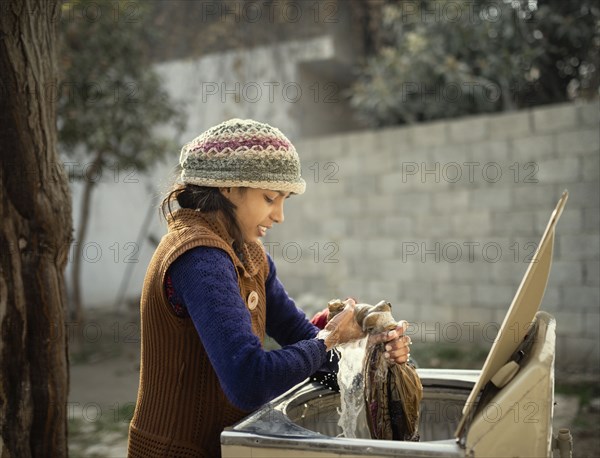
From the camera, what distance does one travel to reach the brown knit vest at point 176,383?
1.66 meters

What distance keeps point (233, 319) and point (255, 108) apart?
22.4 feet

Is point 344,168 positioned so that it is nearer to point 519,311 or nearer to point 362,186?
point 362,186

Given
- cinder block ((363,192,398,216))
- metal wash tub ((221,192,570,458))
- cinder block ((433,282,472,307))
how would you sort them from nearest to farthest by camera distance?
1. metal wash tub ((221,192,570,458))
2. cinder block ((433,282,472,307))
3. cinder block ((363,192,398,216))

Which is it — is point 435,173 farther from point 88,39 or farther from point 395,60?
point 88,39

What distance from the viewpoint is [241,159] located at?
167 cm

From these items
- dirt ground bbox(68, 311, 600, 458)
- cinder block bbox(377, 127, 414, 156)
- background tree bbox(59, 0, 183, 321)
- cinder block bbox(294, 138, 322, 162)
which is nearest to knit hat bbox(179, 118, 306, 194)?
dirt ground bbox(68, 311, 600, 458)

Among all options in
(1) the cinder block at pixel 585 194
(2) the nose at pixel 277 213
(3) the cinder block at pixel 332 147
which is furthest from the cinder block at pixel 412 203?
(2) the nose at pixel 277 213

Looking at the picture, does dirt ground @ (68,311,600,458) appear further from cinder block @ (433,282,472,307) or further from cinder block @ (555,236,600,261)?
cinder block @ (555,236,600,261)

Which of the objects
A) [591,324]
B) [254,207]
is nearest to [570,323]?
[591,324]

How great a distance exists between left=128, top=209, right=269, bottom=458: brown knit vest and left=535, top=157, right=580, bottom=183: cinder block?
410 cm

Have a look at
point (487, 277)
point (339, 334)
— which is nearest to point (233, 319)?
point (339, 334)

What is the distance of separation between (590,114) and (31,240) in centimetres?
432

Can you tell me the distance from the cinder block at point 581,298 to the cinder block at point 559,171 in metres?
0.86

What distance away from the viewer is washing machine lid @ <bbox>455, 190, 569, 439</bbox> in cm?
143
